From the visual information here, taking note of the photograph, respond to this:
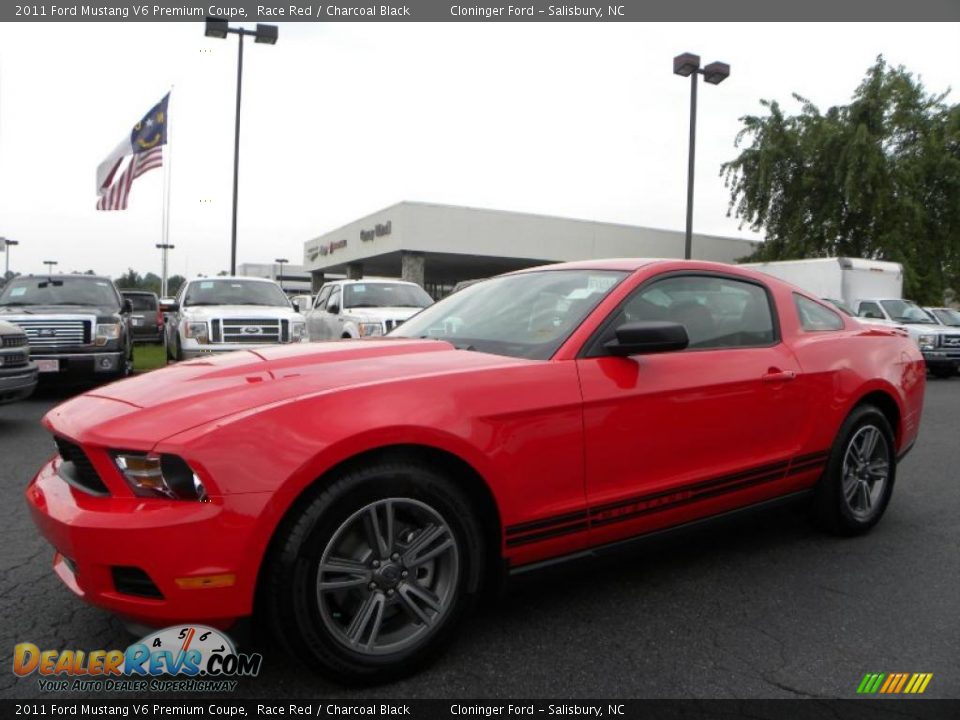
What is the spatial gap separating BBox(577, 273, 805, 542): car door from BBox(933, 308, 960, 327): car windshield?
1613 centimetres

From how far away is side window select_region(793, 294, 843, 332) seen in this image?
3.94 meters

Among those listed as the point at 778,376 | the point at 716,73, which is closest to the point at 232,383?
the point at 778,376

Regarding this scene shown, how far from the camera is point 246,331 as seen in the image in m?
10.2

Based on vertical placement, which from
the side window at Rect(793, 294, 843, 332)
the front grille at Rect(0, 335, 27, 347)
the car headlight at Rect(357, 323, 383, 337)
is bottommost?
the front grille at Rect(0, 335, 27, 347)

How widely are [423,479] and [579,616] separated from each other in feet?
3.38

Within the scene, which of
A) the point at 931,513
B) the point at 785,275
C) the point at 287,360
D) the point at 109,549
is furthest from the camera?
the point at 785,275

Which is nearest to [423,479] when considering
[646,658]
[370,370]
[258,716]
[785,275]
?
[370,370]

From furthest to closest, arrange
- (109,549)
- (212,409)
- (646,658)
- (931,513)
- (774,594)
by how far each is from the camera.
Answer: (931,513) → (774,594) → (646,658) → (212,409) → (109,549)

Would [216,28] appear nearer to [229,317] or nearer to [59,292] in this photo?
[59,292]

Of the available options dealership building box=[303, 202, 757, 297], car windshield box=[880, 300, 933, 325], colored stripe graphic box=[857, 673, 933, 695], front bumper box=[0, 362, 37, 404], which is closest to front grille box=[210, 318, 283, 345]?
front bumper box=[0, 362, 37, 404]

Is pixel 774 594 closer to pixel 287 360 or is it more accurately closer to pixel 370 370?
pixel 370 370

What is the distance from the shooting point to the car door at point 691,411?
9.25ft

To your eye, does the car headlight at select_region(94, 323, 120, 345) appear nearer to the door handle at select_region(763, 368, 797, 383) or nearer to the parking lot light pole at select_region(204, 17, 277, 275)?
the parking lot light pole at select_region(204, 17, 277, 275)

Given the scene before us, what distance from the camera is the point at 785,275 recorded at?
19.6 m
